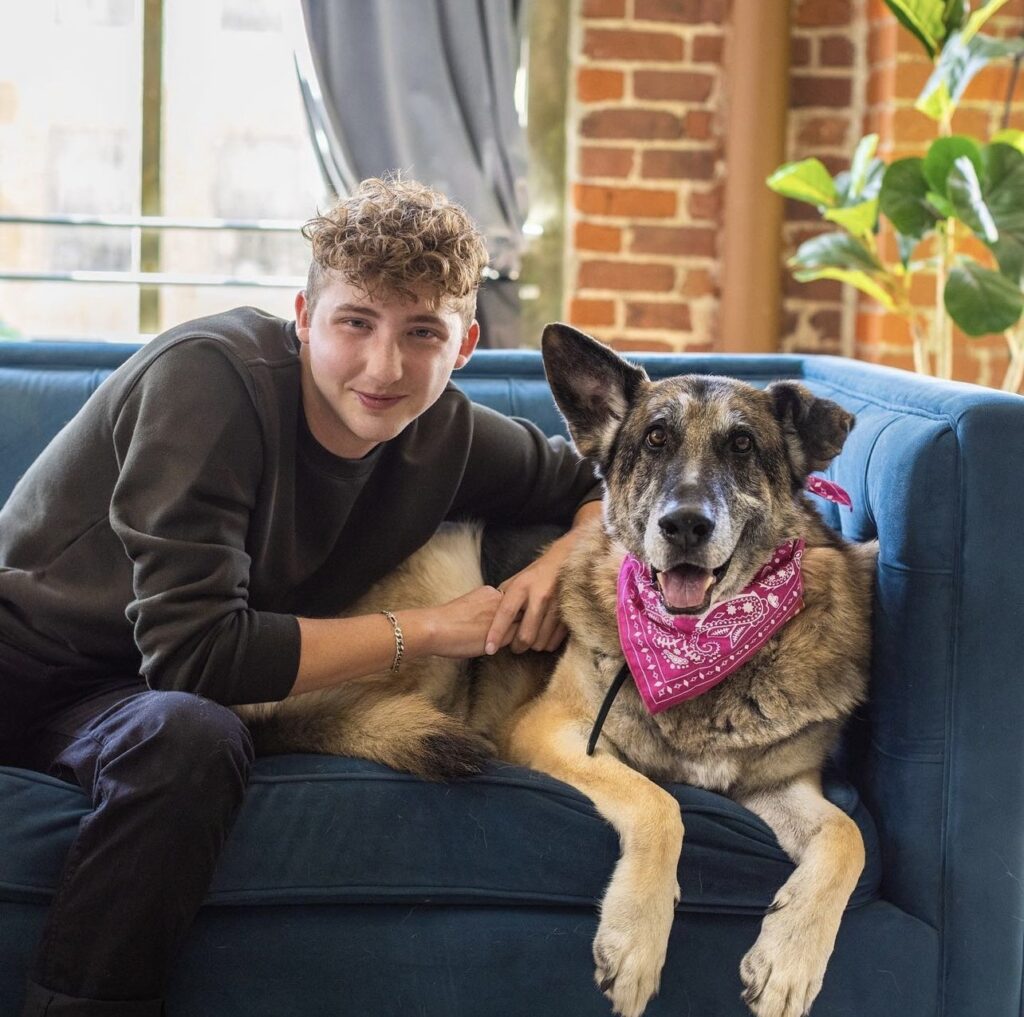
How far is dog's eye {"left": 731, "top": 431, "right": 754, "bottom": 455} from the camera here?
1.75m

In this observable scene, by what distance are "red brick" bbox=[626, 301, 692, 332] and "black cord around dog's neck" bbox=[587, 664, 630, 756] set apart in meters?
2.04

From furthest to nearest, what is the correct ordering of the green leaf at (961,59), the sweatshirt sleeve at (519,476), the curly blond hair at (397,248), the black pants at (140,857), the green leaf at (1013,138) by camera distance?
the green leaf at (1013,138) < the green leaf at (961,59) < the sweatshirt sleeve at (519,476) < the curly blond hair at (397,248) < the black pants at (140,857)

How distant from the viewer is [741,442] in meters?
1.75

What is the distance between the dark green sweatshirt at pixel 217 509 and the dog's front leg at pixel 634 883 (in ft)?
1.54

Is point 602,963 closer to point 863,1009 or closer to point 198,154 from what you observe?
point 863,1009

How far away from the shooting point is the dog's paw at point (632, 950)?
1470 mm

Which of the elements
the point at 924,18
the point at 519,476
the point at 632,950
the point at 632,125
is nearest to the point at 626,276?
the point at 632,125

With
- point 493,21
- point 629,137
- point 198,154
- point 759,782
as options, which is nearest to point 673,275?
point 629,137

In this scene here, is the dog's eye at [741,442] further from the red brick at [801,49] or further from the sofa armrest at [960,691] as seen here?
the red brick at [801,49]

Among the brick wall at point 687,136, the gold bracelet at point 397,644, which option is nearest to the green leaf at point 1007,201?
the brick wall at point 687,136

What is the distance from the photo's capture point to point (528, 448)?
6.84ft

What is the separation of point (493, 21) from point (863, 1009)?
9.28 ft

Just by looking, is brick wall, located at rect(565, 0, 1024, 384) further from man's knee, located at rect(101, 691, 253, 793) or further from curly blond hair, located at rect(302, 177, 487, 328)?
man's knee, located at rect(101, 691, 253, 793)

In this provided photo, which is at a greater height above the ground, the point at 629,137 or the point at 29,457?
the point at 629,137
